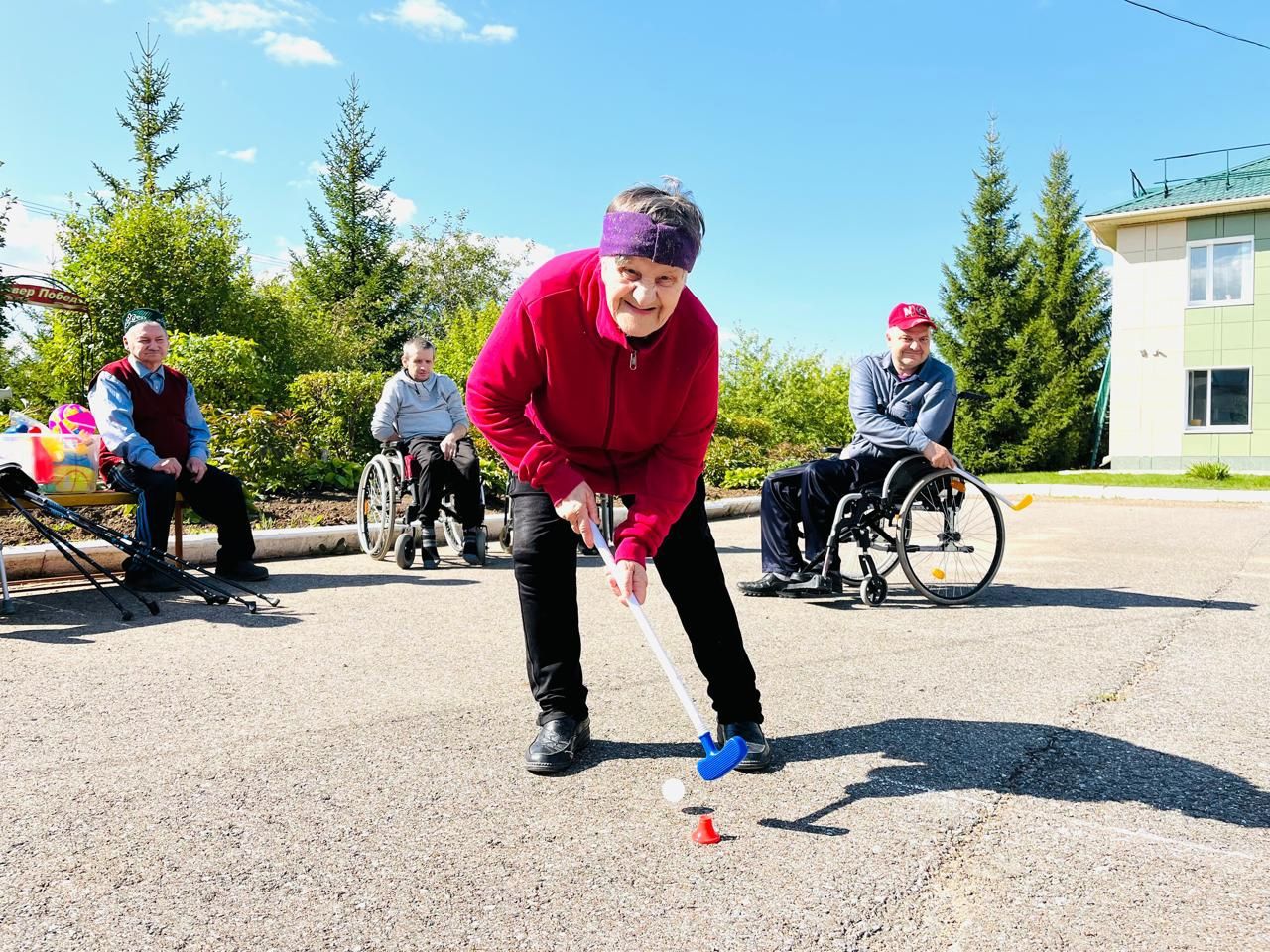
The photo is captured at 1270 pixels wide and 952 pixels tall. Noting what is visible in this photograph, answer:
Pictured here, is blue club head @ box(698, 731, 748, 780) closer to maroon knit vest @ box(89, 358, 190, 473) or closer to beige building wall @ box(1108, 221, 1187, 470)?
maroon knit vest @ box(89, 358, 190, 473)

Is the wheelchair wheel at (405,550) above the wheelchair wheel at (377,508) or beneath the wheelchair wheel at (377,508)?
beneath

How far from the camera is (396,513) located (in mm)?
6930

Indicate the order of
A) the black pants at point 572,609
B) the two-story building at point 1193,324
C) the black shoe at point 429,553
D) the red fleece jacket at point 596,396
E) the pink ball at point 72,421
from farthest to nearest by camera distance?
1. the two-story building at point 1193,324
2. the black shoe at point 429,553
3. the pink ball at point 72,421
4. the black pants at point 572,609
5. the red fleece jacket at point 596,396

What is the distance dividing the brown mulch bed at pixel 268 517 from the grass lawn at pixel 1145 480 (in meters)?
14.2

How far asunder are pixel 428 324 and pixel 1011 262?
19.7 metres

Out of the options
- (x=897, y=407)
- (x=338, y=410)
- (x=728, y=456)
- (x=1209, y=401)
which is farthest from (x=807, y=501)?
(x=1209, y=401)

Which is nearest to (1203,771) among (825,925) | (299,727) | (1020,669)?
(1020,669)

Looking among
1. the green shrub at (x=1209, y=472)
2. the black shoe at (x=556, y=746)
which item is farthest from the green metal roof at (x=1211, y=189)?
the black shoe at (x=556, y=746)

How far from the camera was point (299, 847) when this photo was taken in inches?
87.3

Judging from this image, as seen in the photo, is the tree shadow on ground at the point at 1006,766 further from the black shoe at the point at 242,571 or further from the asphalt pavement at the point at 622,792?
the black shoe at the point at 242,571

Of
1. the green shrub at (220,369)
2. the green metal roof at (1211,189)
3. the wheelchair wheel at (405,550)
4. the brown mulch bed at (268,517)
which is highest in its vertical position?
the green metal roof at (1211,189)

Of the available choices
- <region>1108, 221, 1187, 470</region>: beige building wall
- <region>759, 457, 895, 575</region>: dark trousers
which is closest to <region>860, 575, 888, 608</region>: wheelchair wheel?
<region>759, 457, 895, 575</region>: dark trousers

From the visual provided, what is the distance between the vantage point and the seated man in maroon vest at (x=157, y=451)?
552 centimetres

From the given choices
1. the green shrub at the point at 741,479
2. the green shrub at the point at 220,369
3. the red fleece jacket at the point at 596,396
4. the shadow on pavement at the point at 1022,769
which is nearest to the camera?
the shadow on pavement at the point at 1022,769
